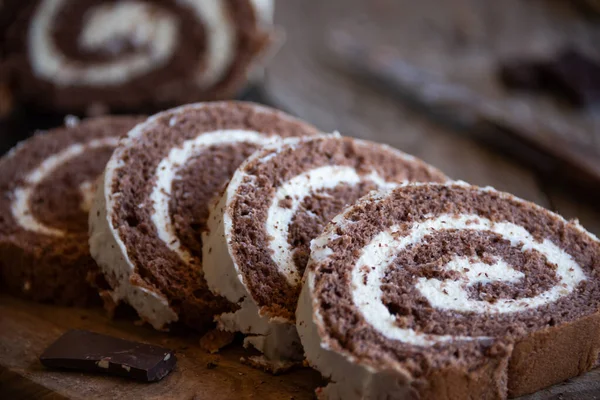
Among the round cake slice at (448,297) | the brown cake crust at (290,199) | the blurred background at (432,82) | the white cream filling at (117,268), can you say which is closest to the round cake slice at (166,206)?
the white cream filling at (117,268)

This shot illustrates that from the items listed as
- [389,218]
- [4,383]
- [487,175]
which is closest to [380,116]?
[487,175]

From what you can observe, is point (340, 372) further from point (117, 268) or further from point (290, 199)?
point (117, 268)

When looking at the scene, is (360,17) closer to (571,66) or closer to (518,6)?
(518,6)

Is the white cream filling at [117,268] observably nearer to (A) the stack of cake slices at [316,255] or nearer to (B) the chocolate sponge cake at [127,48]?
(A) the stack of cake slices at [316,255]

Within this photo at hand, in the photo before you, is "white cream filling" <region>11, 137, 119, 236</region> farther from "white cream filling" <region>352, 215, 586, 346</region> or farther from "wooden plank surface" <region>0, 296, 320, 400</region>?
"white cream filling" <region>352, 215, 586, 346</region>

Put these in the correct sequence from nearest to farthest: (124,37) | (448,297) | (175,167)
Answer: (448,297) < (175,167) < (124,37)

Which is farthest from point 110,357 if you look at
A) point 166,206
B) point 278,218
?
point 278,218
